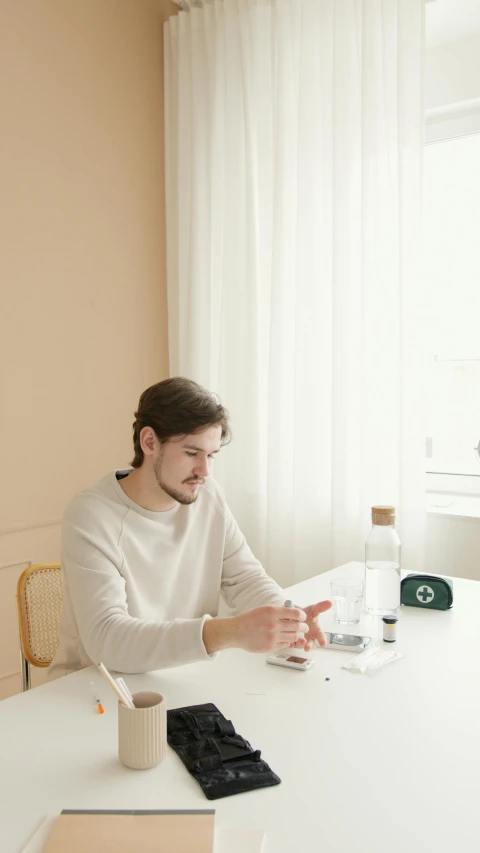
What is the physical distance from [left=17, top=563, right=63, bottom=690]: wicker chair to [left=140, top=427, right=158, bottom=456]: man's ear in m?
0.49

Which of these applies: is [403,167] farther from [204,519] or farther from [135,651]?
[135,651]

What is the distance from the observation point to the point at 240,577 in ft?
6.35

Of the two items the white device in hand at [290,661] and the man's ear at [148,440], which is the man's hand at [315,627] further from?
the man's ear at [148,440]

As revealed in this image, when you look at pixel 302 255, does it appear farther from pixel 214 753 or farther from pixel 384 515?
pixel 214 753

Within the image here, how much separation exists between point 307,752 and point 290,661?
1.20 feet

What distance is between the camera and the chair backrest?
1900 millimetres

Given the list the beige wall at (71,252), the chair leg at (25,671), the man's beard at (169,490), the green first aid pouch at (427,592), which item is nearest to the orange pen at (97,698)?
the man's beard at (169,490)

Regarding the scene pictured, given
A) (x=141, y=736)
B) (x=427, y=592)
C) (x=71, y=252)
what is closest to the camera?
(x=141, y=736)

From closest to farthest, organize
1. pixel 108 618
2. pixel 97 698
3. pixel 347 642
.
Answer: pixel 97 698 → pixel 108 618 → pixel 347 642

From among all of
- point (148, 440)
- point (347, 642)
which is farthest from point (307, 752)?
point (148, 440)

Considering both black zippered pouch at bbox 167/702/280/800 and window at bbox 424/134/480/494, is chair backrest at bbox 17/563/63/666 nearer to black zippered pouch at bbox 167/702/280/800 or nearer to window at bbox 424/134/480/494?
black zippered pouch at bbox 167/702/280/800

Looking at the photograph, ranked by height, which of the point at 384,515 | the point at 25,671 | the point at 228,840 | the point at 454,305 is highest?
the point at 454,305

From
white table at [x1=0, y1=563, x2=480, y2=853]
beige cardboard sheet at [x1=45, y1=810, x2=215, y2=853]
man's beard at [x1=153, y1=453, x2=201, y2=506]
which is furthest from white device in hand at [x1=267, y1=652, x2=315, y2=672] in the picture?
beige cardboard sheet at [x1=45, y1=810, x2=215, y2=853]

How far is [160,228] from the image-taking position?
3539 millimetres
